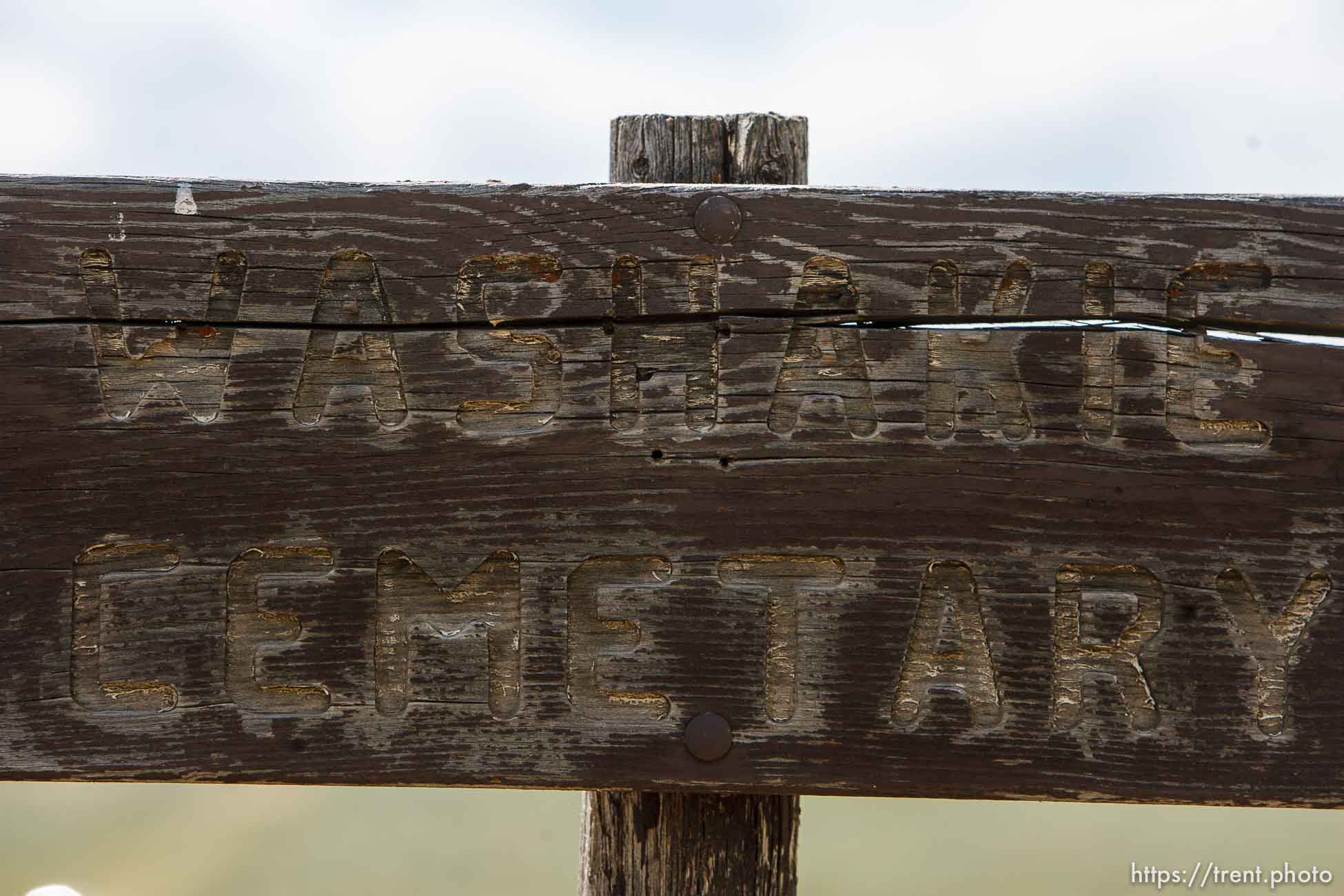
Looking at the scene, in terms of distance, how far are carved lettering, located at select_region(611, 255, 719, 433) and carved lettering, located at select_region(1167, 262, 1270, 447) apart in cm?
53

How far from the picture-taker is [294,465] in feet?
3.92

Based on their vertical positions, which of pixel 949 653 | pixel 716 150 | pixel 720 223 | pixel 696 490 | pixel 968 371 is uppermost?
pixel 716 150

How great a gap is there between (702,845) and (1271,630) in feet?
2.34

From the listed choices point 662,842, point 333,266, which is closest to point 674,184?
point 333,266

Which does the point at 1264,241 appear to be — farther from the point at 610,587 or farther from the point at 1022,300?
the point at 610,587

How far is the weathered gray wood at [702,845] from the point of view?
1.28 metres

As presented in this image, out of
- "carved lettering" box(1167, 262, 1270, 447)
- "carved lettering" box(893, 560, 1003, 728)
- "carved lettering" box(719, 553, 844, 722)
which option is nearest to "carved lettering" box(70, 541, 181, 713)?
"carved lettering" box(719, 553, 844, 722)

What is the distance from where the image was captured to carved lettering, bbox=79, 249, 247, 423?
120 cm

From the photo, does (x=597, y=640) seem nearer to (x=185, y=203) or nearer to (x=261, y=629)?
(x=261, y=629)

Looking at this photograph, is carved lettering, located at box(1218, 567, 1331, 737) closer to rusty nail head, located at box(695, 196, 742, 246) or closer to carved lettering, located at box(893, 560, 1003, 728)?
carved lettering, located at box(893, 560, 1003, 728)

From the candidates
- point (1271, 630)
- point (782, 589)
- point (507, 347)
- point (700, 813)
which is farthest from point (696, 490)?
point (1271, 630)

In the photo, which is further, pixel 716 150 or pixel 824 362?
pixel 716 150

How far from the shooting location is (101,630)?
121cm

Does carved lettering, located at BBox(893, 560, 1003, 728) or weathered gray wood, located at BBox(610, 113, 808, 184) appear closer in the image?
carved lettering, located at BBox(893, 560, 1003, 728)
